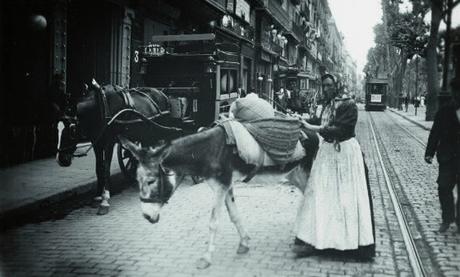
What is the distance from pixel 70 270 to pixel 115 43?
10.4 m

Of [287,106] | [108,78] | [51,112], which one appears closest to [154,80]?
[51,112]

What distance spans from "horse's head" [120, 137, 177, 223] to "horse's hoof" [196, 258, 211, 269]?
0.59 meters

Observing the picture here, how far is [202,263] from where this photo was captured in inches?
187

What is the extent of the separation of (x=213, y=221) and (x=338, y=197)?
1265mm

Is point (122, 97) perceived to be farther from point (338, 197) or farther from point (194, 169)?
point (338, 197)

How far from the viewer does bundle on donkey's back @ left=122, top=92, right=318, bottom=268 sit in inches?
182

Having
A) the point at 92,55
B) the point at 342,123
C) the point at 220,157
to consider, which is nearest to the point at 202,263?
the point at 220,157

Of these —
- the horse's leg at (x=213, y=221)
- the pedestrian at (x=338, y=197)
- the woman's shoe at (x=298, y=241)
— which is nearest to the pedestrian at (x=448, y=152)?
the pedestrian at (x=338, y=197)

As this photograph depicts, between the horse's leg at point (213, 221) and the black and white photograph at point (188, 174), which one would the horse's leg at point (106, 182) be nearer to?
the black and white photograph at point (188, 174)

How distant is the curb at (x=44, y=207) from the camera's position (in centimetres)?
640

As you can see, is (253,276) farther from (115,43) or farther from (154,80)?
(115,43)

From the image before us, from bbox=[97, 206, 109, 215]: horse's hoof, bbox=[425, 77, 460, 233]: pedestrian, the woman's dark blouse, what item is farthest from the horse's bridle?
bbox=[425, 77, 460, 233]: pedestrian

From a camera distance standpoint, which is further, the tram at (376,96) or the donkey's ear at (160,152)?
the tram at (376,96)

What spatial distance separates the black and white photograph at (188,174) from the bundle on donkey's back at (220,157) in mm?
14
